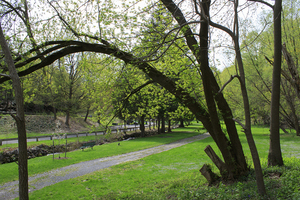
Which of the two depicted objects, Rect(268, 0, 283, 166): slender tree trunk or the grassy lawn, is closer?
the grassy lawn

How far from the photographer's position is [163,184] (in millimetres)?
7594

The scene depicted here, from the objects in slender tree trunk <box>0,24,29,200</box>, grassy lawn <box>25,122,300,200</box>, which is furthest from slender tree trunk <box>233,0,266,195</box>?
slender tree trunk <box>0,24,29,200</box>

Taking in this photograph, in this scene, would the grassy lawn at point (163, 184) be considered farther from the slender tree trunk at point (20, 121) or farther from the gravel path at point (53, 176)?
the slender tree trunk at point (20, 121)

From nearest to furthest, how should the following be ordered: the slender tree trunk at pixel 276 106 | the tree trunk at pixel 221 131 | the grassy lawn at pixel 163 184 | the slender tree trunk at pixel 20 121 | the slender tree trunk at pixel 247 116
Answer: the slender tree trunk at pixel 247 116, the grassy lawn at pixel 163 184, the slender tree trunk at pixel 20 121, the tree trunk at pixel 221 131, the slender tree trunk at pixel 276 106

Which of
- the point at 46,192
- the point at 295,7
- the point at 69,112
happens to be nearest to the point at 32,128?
the point at 69,112

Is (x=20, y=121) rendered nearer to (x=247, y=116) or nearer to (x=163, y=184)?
(x=247, y=116)

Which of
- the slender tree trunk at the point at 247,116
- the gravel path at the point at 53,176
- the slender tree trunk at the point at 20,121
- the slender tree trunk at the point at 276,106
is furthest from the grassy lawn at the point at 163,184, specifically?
the slender tree trunk at the point at 20,121

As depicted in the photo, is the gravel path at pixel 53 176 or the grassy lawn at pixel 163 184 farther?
the gravel path at pixel 53 176

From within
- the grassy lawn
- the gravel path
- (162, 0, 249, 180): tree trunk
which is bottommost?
the gravel path

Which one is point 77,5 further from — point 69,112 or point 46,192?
point 69,112

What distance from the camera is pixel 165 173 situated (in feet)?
31.6

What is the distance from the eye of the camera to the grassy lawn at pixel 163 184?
4.50 meters

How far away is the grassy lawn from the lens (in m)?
4.50

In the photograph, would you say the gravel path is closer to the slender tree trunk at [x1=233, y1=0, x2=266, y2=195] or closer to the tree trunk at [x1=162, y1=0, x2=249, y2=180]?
the tree trunk at [x1=162, y1=0, x2=249, y2=180]
